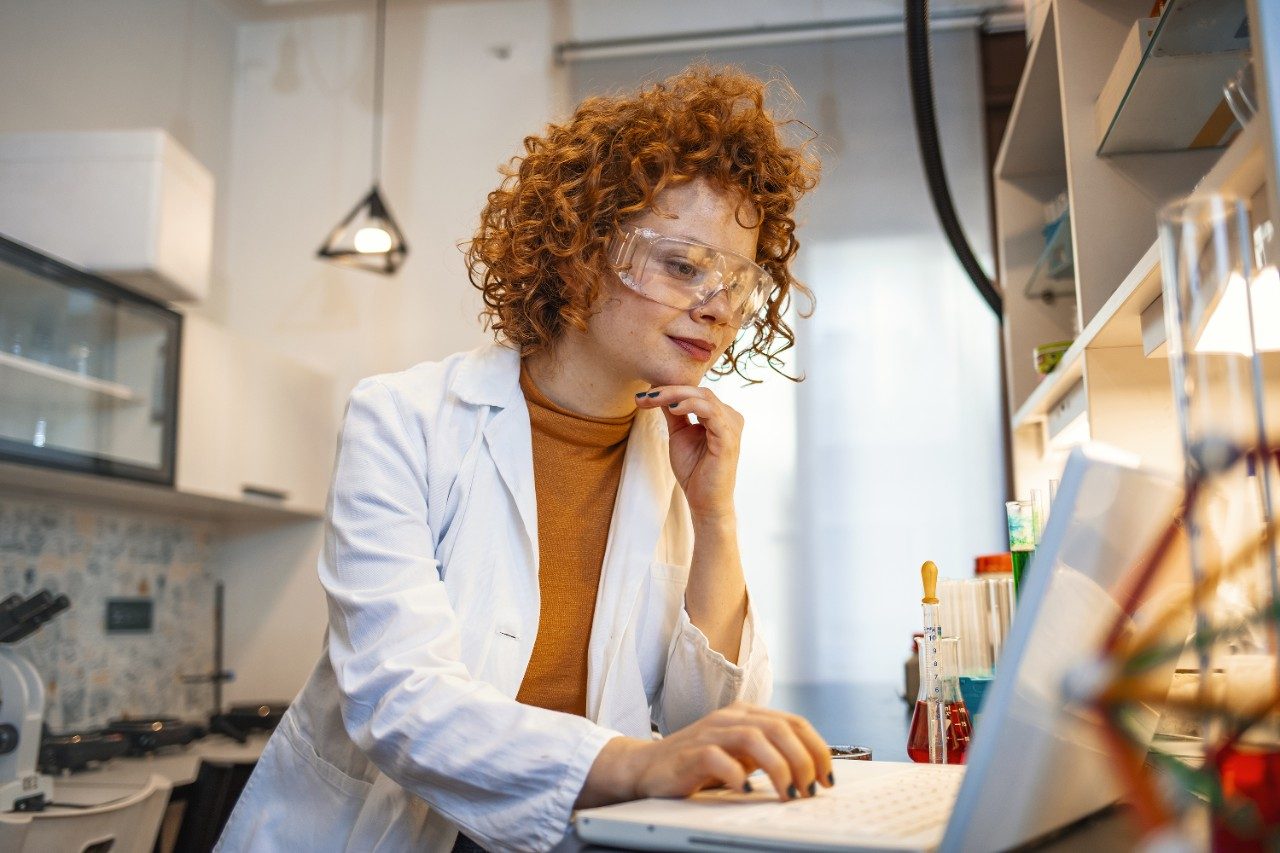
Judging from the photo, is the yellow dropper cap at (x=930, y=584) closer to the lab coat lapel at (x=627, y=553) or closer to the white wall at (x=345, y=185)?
the lab coat lapel at (x=627, y=553)

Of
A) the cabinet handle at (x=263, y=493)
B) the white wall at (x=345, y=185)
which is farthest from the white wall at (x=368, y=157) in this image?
the cabinet handle at (x=263, y=493)

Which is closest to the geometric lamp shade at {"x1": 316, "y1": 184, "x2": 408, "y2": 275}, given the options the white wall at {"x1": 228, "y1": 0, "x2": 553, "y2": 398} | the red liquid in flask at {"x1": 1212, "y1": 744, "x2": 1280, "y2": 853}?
the white wall at {"x1": 228, "y1": 0, "x2": 553, "y2": 398}

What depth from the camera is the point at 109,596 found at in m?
3.07

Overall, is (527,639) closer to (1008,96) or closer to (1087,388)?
(1087,388)

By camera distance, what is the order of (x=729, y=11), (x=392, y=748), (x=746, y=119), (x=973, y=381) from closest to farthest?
1. (x=392, y=748)
2. (x=746, y=119)
3. (x=973, y=381)
4. (x=729, y=11)

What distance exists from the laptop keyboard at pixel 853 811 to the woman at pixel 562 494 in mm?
226

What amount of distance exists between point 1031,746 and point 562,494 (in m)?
0.80

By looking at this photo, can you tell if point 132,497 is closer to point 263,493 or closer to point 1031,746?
point 263,493

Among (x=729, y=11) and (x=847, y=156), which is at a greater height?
(x=729, y=11)

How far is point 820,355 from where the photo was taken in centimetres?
359

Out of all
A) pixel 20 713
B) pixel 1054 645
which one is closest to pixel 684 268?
pixel 1054 645

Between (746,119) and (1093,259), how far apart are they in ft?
1.60

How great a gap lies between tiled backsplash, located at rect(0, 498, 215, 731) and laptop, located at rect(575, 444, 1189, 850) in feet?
8.51

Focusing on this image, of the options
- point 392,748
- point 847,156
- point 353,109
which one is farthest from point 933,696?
point 353,109
